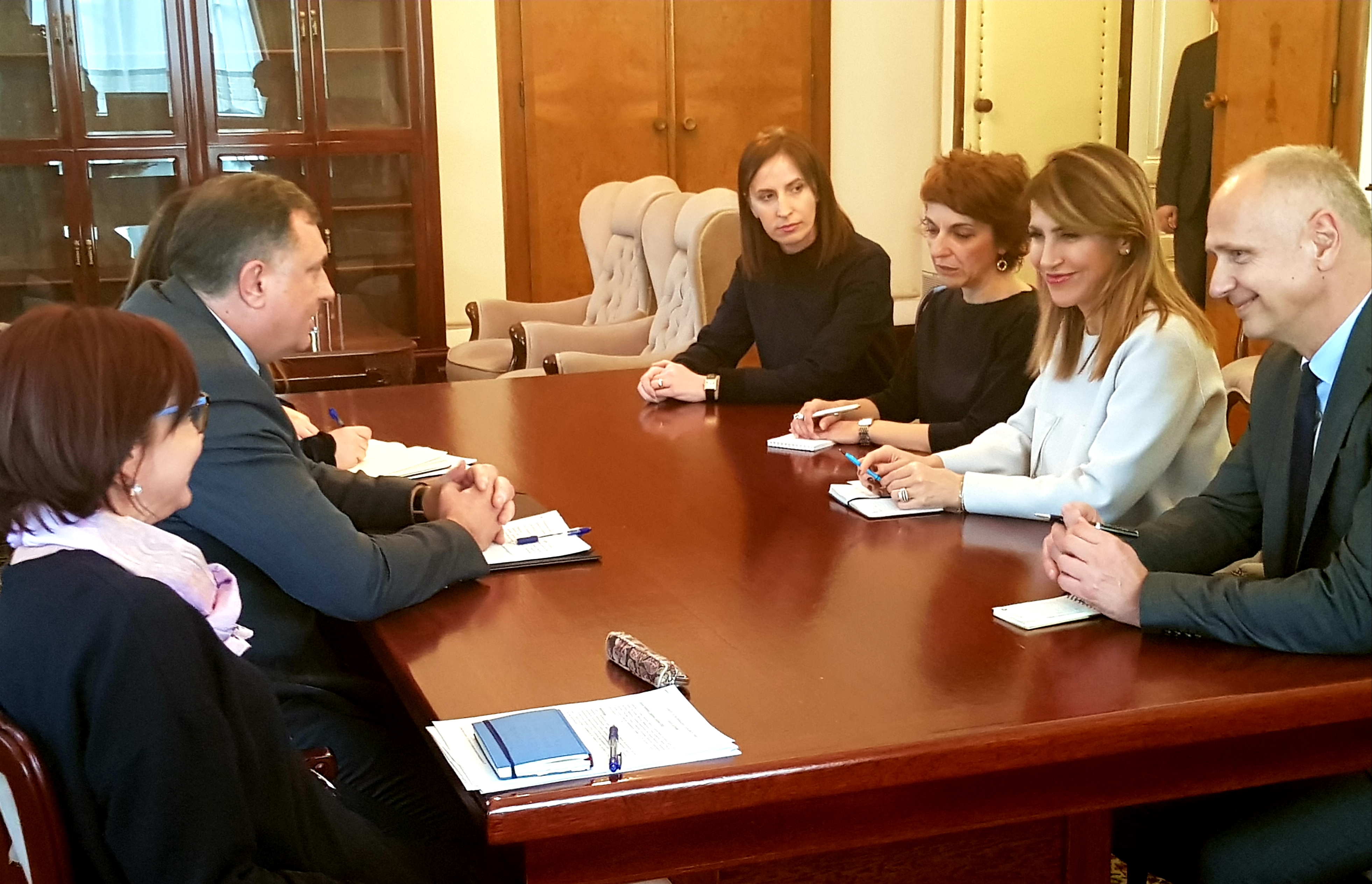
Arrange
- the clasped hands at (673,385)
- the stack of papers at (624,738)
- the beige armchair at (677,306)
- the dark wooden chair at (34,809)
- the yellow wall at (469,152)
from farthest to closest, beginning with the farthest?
the yellow wall at (469,152)
the beige armchair at (677,306)
the clasped hands at (673,385)
the stack of papers at (624,738)
the dark wooden chair at (34,809)

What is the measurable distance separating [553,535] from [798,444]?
0.76 m

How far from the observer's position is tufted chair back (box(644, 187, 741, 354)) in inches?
194

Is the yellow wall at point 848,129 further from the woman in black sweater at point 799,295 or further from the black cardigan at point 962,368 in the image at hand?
the black cardigan at point 962,368

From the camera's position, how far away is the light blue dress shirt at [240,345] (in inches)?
79.2

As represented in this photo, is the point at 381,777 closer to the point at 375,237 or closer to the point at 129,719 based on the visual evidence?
the point at 129,719

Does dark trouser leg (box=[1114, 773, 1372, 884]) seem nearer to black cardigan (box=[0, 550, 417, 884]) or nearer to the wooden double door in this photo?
black cardigan (box=[0, 550, 417, 884])

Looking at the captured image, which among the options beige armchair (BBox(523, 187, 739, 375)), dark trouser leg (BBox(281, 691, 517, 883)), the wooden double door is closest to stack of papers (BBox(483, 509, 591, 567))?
dark trouser leg (BBox(281, 691, 517, 883))

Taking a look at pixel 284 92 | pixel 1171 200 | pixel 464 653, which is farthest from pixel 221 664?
pixel 284 92

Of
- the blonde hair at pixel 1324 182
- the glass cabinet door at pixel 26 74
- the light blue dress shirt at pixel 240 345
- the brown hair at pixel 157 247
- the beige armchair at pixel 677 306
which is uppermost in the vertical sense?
the glass cabinet door at pixel 26 74

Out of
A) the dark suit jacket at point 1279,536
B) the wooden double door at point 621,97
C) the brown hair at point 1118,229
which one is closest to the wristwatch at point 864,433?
the brown hair at point 1118,229

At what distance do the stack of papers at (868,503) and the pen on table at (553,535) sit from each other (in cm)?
44

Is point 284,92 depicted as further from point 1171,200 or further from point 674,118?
point 1171,200

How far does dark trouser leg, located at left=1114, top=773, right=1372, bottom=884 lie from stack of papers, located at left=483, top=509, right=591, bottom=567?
88 cm

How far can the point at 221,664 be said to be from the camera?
4.20ft
